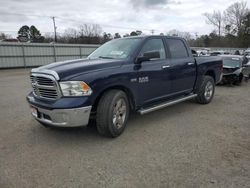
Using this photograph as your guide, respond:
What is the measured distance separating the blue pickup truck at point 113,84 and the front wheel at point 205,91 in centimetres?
78

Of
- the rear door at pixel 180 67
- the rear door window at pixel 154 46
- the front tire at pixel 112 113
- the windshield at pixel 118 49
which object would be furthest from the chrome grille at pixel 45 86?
the rear door at pixel 180 67

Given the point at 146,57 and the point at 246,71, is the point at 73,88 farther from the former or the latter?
the point at 246,71

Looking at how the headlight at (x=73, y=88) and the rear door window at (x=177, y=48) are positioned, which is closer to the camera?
the headlight at (x=73, y=88)

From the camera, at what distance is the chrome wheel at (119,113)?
12.8 ft

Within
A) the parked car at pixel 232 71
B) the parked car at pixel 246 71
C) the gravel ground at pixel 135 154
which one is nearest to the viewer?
the gravel ground at pixel 135 154

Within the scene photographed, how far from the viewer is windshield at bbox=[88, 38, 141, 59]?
4.39m

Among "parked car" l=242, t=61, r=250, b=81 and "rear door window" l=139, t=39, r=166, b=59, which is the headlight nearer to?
"rear door window" l=139, t=39, r=166, b=59

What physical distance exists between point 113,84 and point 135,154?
1.25m

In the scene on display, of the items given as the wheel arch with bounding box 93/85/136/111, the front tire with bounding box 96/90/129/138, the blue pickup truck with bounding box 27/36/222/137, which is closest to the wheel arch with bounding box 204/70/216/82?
the blue pickup truck with bounding box 27/36/222/137

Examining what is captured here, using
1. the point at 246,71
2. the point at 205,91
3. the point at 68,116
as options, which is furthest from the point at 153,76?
the point at 246,71

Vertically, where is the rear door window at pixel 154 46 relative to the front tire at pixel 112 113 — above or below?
above

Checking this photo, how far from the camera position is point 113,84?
3.80m

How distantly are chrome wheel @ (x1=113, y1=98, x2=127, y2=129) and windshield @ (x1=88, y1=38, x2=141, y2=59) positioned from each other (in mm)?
954

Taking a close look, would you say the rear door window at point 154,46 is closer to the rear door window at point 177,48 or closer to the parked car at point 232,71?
the rear door window at point 177,48
